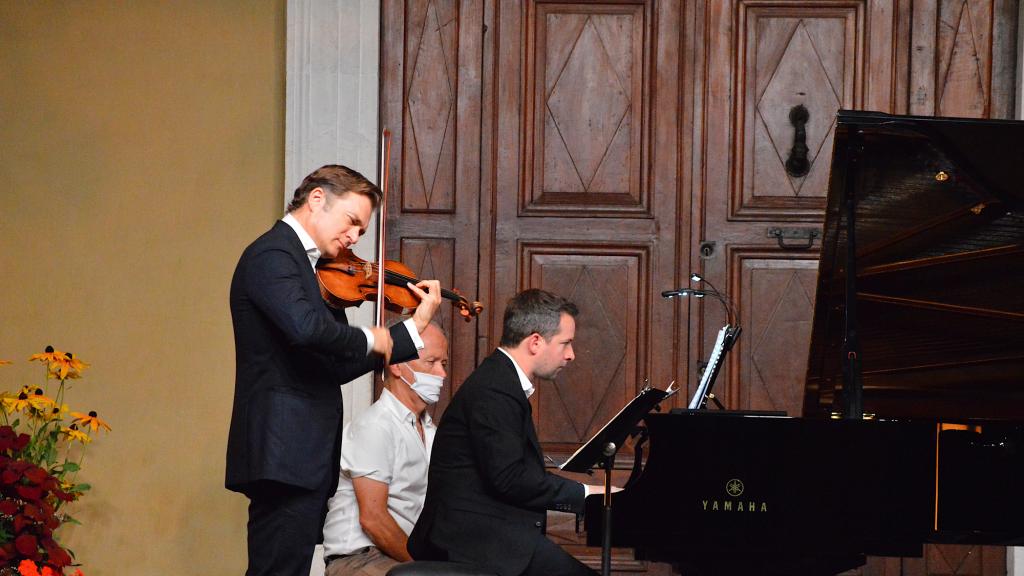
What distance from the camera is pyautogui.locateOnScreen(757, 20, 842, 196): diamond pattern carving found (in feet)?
15.6

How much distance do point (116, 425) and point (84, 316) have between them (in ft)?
1.54

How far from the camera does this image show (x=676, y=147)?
4797 millimetres

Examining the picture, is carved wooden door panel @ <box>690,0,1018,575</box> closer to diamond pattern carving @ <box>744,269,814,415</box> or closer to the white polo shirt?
diamond pattern carving @ <box>744,269,814,415</box>

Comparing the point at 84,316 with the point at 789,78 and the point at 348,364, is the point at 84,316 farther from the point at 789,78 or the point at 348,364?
the point at 789,78

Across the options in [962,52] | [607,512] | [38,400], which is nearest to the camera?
[607,512]

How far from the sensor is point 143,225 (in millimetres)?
4840

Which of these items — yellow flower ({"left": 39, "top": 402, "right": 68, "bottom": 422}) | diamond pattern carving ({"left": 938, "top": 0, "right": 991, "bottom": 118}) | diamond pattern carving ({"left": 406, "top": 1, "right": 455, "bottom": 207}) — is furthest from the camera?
diamond pattern carving ({"left": 406, "top": 1, "right": 455, "bottom": 207})

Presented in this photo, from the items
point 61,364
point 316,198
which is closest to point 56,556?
point 61,364

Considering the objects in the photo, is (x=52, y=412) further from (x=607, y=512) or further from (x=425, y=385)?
(x=607, y=512)

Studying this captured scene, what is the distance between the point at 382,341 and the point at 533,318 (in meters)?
0.64

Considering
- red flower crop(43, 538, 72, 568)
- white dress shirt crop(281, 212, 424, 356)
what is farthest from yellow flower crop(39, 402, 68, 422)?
white dress shirt crop(281, 212, 424, 356)

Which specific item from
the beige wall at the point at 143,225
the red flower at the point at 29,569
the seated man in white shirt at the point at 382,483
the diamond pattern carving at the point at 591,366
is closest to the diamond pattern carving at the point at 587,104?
the diamond pattern carving at the point at 591,366

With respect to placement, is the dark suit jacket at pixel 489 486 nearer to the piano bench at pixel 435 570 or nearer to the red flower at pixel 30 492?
the piano bench at pixel 435 570

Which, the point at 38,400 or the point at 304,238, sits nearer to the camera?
the point at 304,238
